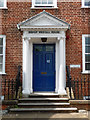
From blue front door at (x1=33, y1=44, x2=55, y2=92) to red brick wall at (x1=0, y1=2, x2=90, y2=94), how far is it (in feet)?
2.65

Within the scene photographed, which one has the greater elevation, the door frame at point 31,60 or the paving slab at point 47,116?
the door frame at point 31,60

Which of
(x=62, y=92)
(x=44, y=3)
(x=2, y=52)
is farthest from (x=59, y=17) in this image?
(x=62, y=92)

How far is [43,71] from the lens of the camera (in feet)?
29.2

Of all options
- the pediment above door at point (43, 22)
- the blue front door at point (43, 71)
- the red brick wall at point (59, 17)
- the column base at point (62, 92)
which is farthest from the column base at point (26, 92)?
the pediment above door at point (43, 22)

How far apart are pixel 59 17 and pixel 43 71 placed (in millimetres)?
2802

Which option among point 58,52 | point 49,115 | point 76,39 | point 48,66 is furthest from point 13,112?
point 76,39

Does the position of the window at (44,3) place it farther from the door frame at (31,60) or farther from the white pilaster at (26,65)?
the white pilaster at (26,65)

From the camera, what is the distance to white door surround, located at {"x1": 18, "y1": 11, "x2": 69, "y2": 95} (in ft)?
27.3

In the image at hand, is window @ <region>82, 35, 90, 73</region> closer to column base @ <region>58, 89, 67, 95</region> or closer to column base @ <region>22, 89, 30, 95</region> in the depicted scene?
column base @ <region>58, 89, 67, 95</region>

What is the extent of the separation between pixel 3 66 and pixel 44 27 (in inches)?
107

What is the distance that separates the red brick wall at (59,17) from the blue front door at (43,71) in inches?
31.8

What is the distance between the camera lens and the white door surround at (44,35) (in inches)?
328

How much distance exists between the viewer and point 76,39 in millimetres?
8812

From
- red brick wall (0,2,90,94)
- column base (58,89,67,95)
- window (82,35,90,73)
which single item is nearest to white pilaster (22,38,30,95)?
red brick wall (0,2,90,94)
